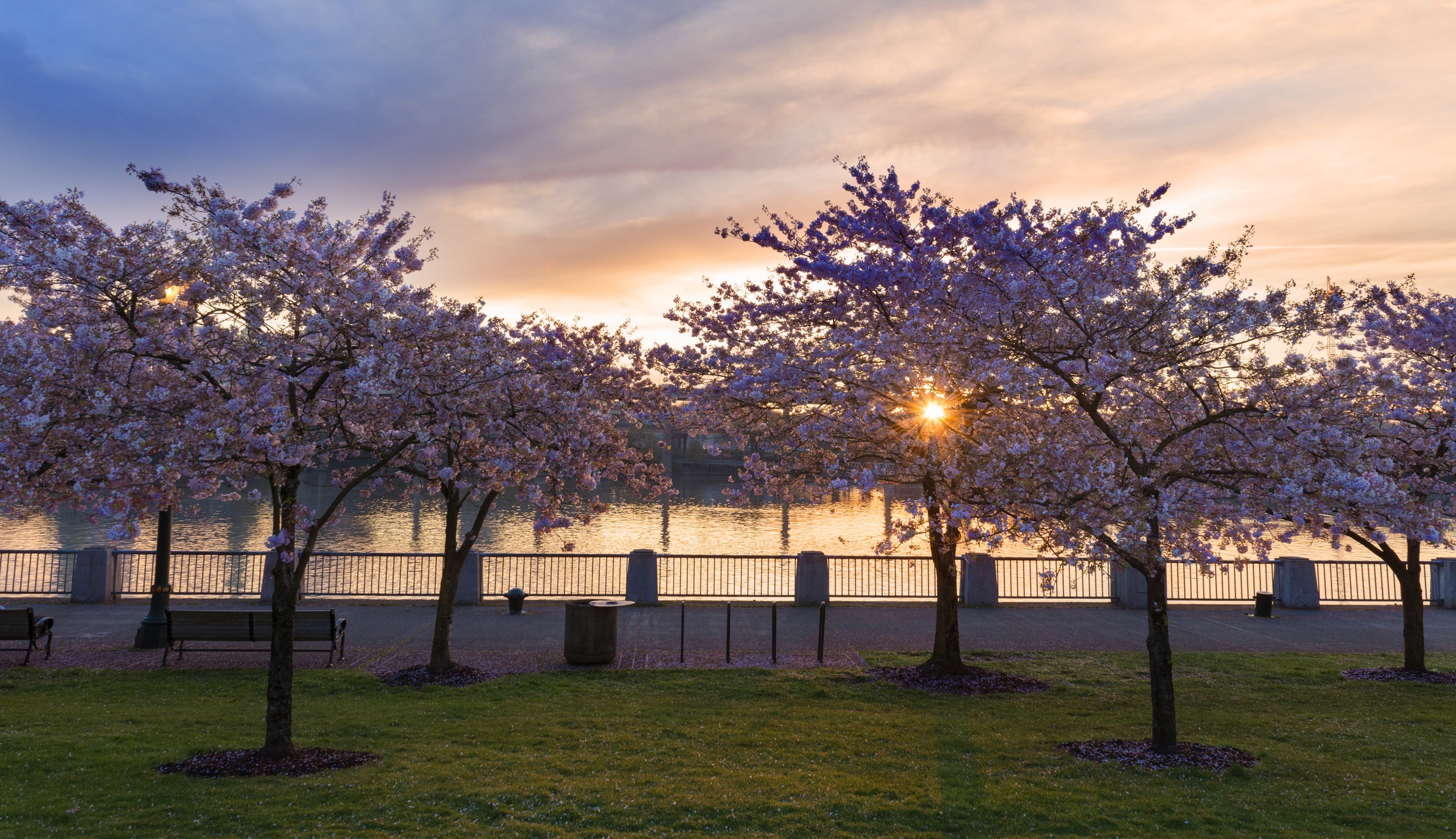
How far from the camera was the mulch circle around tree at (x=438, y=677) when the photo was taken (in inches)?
485

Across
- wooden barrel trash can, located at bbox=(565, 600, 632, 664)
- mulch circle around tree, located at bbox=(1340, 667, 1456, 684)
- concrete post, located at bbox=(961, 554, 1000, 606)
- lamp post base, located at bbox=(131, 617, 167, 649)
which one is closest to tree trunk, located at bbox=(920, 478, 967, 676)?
wooden barrel trash can, located at bbox=(565, 600, 632, 664)

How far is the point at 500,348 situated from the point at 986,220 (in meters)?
6.36

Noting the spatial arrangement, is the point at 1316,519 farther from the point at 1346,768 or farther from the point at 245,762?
the point at 245,762

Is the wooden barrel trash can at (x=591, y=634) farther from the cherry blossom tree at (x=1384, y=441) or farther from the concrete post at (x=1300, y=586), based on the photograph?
the concrete post at (x=1300, y=586)

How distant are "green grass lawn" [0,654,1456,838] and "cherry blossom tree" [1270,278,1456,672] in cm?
237

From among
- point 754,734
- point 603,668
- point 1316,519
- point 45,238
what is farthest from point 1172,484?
point 45,238

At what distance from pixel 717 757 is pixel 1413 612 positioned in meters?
11.6

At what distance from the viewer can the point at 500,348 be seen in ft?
35.5

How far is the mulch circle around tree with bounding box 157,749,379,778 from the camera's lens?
321 inches

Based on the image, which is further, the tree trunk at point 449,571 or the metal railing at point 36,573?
the metal railing at point 36,573

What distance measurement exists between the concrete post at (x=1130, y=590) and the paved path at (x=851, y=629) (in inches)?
14.7

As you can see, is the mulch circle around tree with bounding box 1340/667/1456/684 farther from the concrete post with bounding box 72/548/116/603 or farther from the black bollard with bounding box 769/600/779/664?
the concrete post with bounding box 72/548/116/603

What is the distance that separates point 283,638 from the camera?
8906 millimetres

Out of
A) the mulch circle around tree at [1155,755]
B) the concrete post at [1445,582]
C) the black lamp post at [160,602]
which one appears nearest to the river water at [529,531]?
the concrete post at [1445,582]
